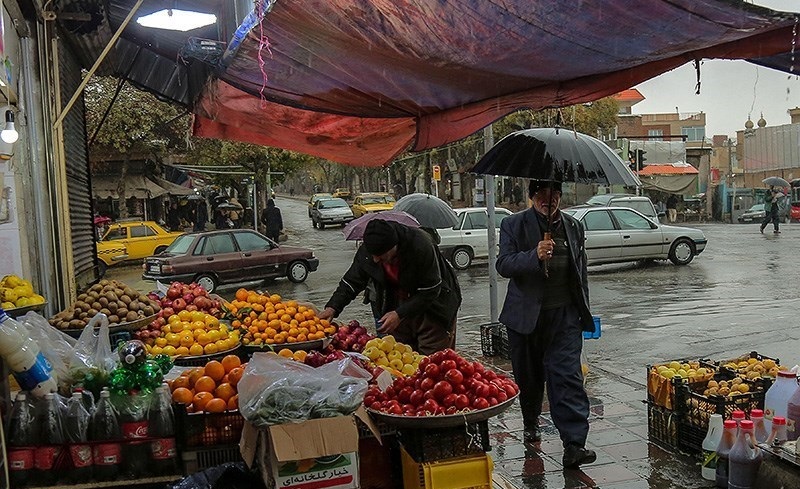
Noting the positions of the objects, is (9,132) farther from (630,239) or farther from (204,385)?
(630,239)

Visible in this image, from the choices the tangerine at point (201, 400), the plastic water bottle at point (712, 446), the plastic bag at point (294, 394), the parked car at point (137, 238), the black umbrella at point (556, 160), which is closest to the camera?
the plastic bag at point (294, 394)

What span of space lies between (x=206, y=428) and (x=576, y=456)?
103 inches

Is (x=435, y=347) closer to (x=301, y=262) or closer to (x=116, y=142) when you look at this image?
(x=301, y=262)

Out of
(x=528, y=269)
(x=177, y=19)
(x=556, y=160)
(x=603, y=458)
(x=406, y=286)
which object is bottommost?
(x=603, y=458)

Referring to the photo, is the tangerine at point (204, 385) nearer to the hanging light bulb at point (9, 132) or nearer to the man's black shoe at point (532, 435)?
the hanging light bulb at point (9, 132)

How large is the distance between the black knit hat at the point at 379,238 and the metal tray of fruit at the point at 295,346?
96cm

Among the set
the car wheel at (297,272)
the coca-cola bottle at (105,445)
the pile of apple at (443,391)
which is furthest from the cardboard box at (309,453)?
the car wheel at (297,272)

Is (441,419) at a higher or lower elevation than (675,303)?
higher

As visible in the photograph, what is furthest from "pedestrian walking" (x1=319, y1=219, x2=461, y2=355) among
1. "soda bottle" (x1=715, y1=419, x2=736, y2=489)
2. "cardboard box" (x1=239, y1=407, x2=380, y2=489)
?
"soda bottle" (x1=715, y1=419, x2=736, y2=489)

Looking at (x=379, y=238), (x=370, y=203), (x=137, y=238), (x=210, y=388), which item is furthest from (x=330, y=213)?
(x=210, y=388)

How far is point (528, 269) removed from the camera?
4934 mm

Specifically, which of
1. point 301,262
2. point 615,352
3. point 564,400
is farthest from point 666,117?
point 564,400

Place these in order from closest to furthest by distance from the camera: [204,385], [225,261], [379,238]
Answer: [204,385] → [379,238] → [225,261]

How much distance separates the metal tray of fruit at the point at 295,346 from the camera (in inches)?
222
